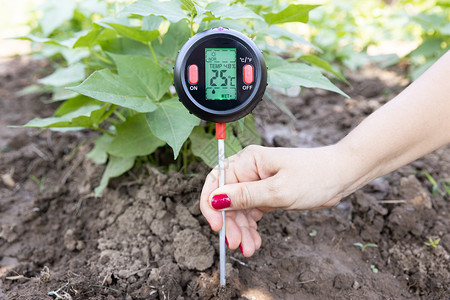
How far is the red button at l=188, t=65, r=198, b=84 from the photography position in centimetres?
107

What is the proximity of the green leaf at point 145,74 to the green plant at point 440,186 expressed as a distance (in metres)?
1.24

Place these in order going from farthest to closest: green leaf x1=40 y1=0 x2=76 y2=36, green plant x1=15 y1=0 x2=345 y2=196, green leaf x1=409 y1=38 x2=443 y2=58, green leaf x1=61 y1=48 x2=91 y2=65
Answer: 1. green leaf x1=409 y1=38 x2=443 y2=58
2. green leaf x1=40 y1=0 x2=76 y2=36
3. green leaf x1=61 y1=48 x2=91 y2=65
4. green plant x1=15 y1=0 x2=345 y2=196

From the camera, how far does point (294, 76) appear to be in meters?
1.33

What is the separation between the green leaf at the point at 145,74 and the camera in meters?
1.35

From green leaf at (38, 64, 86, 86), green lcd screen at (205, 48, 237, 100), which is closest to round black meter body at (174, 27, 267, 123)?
green lcd screen at (205, 48, 237, 100)

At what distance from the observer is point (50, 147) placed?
211 cm

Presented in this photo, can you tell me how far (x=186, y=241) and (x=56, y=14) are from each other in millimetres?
1623

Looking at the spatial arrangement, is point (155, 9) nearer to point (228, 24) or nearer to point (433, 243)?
point (228, 24)

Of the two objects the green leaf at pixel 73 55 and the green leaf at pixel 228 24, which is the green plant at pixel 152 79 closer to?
the green leaf at pixel 228 24

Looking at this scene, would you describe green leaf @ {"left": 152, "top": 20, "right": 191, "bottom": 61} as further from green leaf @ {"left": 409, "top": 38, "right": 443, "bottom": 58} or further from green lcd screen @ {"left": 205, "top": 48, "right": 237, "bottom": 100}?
green leaf @ {"left": 409, "top": 38, "right": 443, "bottom": 58}

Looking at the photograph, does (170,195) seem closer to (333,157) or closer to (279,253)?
(279,253)

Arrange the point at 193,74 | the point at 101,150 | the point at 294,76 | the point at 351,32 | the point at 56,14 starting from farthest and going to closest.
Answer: the point at 351,32 < the point at 56,14 < the point at 101,150 < the point at 294,76 < the point at 193,74

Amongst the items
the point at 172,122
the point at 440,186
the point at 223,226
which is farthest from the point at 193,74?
the point at 440,186

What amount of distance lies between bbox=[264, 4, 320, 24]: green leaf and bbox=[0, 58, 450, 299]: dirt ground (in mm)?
389
